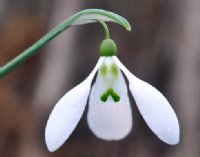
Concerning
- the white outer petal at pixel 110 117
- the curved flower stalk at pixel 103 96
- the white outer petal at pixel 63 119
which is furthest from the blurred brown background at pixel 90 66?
the white outer petal at pixel 63 119

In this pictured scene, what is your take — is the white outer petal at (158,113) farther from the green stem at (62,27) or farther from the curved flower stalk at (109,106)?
the green stem at (62,27)

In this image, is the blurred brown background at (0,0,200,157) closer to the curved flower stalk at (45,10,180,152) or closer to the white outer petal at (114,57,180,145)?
the curved flower stalk at (45,10,180,152)

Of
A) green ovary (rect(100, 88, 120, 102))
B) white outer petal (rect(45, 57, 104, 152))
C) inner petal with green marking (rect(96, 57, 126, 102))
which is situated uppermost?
inner petal with green marking (rect(96, 57, 126, 102))

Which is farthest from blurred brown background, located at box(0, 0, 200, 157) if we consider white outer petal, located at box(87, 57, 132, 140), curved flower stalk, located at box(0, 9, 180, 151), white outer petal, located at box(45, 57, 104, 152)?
white outer petal, located at box(45, 57, 104, 152)

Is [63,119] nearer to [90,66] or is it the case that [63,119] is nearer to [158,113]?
[158,113]

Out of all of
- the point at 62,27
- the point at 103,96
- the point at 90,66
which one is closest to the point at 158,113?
the point at 103,96

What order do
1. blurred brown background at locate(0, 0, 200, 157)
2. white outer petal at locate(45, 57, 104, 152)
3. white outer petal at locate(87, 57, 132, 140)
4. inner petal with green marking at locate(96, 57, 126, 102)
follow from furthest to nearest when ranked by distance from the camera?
blurred brown background at locate(0, 0, 200, 157), white outer petal at locate(87, 57, 132, 140), inner petal with green marking at locate(96, 57, 126, 102), white outer petal at locate(45, 57, 104, 152)

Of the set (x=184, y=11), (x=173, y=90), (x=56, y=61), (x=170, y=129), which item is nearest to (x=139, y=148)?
(x=173, y=90)
